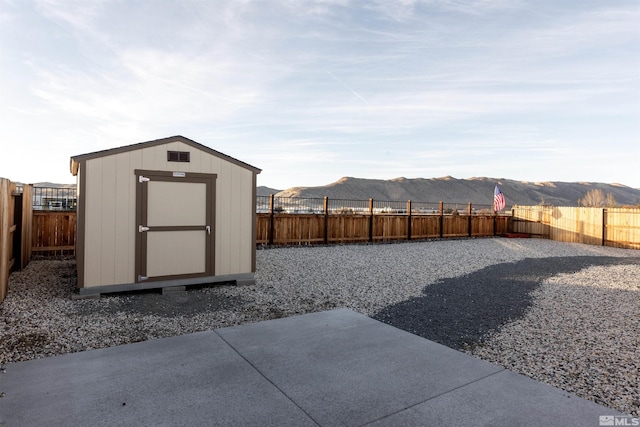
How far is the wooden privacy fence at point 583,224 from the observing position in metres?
15.0

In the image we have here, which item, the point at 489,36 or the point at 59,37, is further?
the point at 489,36

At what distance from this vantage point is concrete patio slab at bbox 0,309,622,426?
7.62ft

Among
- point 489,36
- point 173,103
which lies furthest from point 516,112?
point 173,103

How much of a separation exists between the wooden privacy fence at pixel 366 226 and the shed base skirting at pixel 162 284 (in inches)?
218

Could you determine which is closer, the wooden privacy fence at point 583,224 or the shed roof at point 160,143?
the shed roof at point 160,143

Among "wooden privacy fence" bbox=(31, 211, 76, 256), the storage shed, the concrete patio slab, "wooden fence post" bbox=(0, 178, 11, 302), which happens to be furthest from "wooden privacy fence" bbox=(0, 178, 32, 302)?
the concrete patio slab

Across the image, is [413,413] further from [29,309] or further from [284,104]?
[284,104]

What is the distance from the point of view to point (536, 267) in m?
9.73

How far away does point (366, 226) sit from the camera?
1480 centimetres

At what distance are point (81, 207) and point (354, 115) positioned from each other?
58.2 feet

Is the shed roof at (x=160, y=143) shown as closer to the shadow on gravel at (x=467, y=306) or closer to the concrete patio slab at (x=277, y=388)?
the concrete patio slab at (x=277, y=388)

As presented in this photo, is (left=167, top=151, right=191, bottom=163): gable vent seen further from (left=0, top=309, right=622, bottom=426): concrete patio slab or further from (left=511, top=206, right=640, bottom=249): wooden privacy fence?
(left=511, top=206, right=640, bottom=249): wooden privacy fence

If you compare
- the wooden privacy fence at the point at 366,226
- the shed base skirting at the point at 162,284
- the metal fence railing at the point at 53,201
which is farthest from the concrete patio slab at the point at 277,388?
the metal fence railing at the point at 53,201

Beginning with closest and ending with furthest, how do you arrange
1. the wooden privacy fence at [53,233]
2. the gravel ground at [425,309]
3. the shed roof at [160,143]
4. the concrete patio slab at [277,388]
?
the concrete patio slab at [277,388] < the gravel ground at [425,309] < the shed roof at [160,143] < the wooden privacy fence at [53,233]
